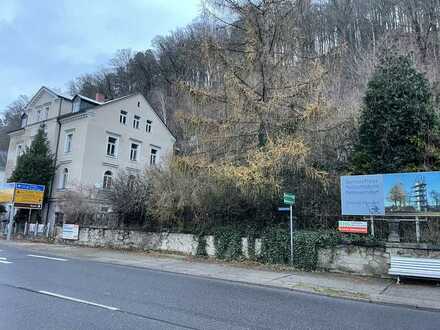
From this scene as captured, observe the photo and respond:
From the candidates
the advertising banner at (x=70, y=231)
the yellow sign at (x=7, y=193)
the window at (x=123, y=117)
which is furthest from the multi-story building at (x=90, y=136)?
the advertising banner at (x=70, y=231)

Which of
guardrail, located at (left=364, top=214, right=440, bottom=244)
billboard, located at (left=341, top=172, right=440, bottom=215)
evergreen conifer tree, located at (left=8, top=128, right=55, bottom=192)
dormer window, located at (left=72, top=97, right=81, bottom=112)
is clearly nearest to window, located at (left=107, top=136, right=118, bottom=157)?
dormer window, located at (left=72, top=97, right=81, bottom=112)

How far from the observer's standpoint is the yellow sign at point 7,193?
27828 millimetres

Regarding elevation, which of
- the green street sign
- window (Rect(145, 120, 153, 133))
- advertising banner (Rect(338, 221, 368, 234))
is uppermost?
window (Rect(145, 120, 153, 133))

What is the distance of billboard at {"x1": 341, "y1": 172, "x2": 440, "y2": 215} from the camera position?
463 inches

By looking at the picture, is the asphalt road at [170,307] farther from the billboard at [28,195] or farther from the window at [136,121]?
the window at [136,121]

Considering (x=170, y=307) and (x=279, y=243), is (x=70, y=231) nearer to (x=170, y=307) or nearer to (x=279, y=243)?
(x=279, y=243)

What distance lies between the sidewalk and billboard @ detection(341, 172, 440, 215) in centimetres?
234

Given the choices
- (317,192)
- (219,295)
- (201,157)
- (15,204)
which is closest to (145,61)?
(15,204)

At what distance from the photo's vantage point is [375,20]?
90.7ft

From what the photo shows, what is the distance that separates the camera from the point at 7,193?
2842 cm

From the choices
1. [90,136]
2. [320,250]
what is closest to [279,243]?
[320,250]

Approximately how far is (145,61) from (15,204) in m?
28.2

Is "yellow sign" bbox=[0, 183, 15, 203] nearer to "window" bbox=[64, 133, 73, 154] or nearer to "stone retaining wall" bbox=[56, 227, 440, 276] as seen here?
"window" bbox=[64, 133, 73, 154]

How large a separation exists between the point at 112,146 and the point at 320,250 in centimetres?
2606
